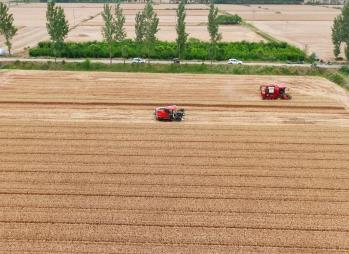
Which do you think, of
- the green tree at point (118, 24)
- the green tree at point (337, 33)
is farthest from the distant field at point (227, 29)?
the green tree at point (118, 24)

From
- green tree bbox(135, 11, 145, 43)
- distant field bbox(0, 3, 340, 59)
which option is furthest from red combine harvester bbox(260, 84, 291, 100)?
green tree bbox(135, 11, 145, 43)

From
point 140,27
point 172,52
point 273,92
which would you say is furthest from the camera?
point 140,27

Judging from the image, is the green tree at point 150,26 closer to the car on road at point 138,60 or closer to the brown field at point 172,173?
the car on road at point 138,60

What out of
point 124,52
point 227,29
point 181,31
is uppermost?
point 181,31

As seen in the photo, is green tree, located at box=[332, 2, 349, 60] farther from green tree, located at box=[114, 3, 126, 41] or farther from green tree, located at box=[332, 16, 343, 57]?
green tree, located at box=[114, 3, 126, 41]

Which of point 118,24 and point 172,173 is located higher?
point 118,24

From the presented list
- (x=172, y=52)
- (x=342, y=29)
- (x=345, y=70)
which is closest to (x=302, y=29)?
(x=342, y=29)

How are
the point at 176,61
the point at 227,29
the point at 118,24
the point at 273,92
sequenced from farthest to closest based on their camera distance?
the point at 227,29 → the point at 118,24 → the point at 176,61 → the point at 273,92

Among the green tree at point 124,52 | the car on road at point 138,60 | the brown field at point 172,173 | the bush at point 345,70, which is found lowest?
the brown field at point 172,173

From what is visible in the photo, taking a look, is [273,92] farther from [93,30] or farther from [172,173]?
[93,30]
